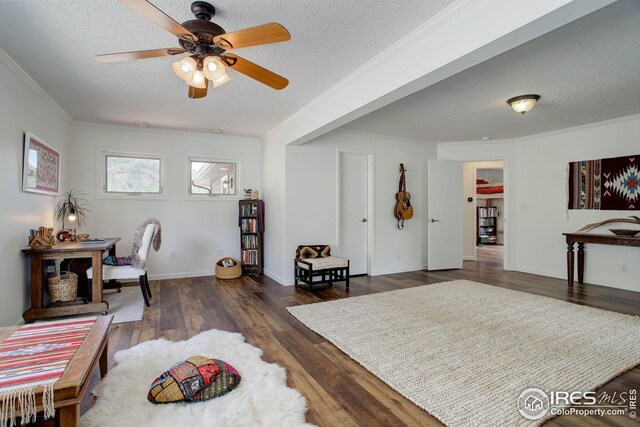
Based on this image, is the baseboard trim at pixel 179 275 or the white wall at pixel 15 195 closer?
the white wall at pixel 15 195

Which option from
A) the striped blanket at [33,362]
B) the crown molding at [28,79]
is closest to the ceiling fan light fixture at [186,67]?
the crown molding at [28,79]

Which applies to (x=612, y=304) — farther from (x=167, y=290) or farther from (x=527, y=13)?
(x=167, y=290)

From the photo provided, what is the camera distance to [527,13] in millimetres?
1673

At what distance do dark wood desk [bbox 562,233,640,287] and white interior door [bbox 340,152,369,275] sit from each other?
9.76ft

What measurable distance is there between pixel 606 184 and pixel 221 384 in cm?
576

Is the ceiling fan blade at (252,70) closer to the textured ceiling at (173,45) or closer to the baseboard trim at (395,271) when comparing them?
the textured ceiling at (173,45)

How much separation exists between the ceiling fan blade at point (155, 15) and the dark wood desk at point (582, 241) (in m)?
5.37

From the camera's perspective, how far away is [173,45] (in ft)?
8.42

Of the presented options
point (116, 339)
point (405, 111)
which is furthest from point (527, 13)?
point (116, 339)

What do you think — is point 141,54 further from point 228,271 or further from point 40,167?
point 228,271

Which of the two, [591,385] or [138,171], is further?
[138,171]

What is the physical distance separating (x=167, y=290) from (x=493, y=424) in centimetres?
410

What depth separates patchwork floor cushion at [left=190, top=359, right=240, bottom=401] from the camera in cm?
183

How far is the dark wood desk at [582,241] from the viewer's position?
417cm
